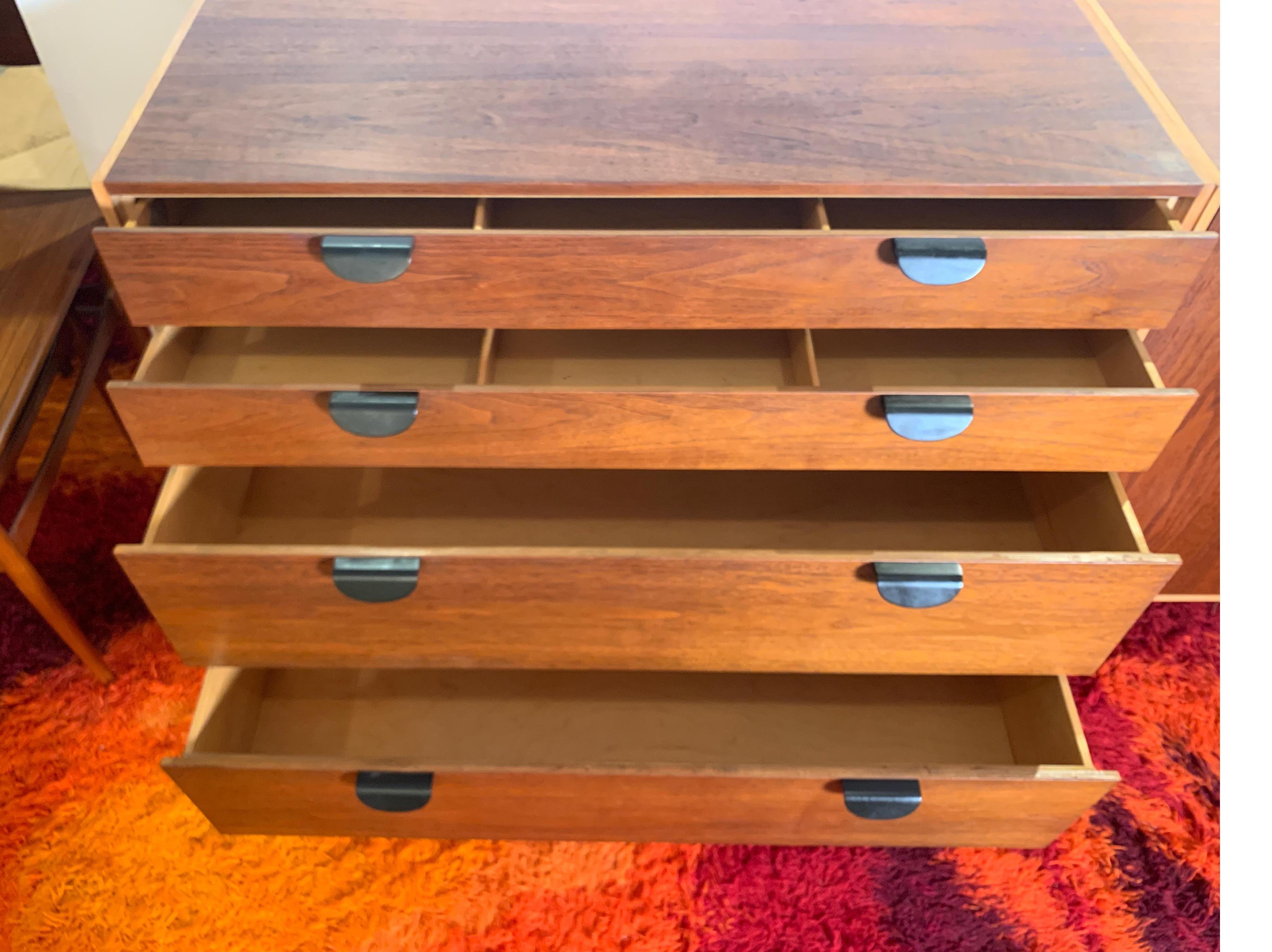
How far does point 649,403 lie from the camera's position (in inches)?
33.3

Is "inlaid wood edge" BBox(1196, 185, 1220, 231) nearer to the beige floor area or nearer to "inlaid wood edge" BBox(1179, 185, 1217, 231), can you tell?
"inlaid wood edge" BBox(1179, 185, 1217, 231)

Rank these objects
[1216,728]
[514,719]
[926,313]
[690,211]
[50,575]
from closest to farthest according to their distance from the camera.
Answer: [926,313], [690,211], [514,719], [1216,728], [50,575]

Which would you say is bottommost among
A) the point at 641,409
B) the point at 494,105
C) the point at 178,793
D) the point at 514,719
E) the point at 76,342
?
the point at 178,793

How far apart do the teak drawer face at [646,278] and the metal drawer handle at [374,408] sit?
6 cm

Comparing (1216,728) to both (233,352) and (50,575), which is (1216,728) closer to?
Result: (233,352)

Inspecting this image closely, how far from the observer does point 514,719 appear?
43.9 inches

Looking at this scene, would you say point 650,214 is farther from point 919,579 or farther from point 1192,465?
point 1192,465

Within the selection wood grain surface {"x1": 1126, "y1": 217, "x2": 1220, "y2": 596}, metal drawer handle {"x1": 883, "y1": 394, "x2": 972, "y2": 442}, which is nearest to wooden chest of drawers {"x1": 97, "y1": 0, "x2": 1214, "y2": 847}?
metal drawer handle {"x1": 883, "y1": 394, "x2": 972, "y2": 442}

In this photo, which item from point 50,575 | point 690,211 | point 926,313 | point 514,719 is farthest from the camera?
point 50,575

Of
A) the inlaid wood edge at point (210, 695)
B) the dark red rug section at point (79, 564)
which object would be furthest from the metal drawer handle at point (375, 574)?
the dark red rug section at point (79, 564)

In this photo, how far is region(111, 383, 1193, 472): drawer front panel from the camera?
2.75 ft

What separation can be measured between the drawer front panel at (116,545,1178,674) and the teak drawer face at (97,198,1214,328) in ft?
0.72

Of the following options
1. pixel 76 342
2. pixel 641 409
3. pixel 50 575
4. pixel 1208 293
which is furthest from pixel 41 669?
pixel 1208 293

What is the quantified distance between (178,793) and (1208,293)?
1357 millimetres
